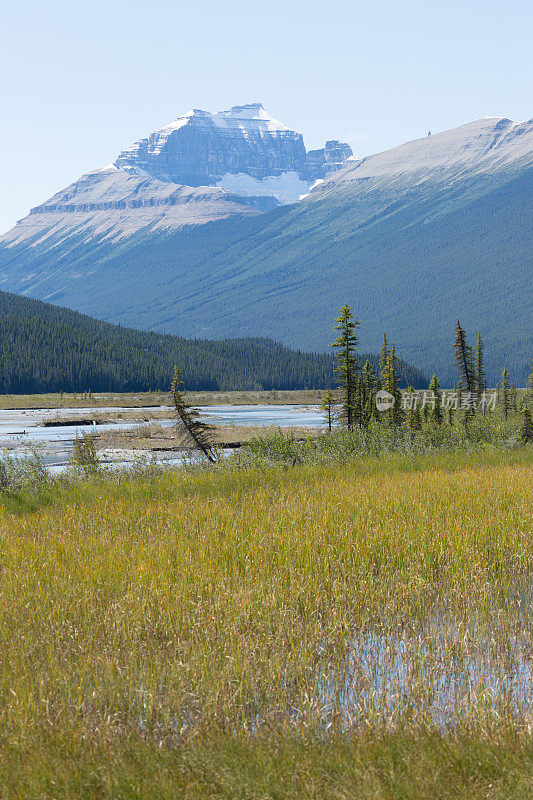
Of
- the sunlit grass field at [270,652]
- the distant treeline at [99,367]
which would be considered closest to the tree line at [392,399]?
the sunlit grass field at [270,652]

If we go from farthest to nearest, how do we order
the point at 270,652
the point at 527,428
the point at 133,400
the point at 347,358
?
1. the point at 133,400
2. the point at 527,428
3. the point at 347,358
4. the point at 270,652

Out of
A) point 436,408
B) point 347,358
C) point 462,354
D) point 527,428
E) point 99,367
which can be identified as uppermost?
point 99,367

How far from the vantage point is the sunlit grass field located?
4.43 m

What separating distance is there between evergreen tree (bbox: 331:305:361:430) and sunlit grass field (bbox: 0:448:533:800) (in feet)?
60.4

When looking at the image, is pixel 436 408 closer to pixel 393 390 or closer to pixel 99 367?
pixel 393 390

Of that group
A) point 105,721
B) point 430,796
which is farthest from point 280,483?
point 430,796

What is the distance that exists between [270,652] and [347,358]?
2522 centimetres

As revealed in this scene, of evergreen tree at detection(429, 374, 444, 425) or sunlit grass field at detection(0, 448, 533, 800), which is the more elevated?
evergreen tree at detection(429, 374, 444, 425)

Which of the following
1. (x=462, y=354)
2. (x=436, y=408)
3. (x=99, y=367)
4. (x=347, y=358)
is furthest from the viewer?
(x=99, y=367)

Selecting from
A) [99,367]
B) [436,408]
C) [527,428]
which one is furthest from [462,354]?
[99,367]

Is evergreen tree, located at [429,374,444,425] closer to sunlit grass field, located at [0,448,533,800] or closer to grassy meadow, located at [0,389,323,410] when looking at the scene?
sunlit grass field, located at [0,448,533,800]

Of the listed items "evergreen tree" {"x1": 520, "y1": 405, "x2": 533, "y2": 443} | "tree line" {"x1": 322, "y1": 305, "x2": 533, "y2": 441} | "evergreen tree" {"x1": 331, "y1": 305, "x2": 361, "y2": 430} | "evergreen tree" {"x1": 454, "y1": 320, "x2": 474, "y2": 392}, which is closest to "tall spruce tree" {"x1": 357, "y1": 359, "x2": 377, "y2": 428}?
"tree line" {"x1": 322, "y1": 305, "x2": 533, "y2": 441}

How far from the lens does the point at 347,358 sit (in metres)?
30.8

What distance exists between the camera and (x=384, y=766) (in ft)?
14.5
